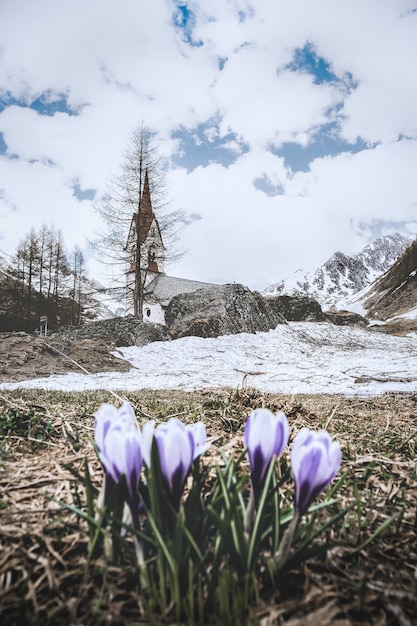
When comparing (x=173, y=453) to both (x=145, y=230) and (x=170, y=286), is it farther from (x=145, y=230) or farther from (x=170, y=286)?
(x=170, y=286)

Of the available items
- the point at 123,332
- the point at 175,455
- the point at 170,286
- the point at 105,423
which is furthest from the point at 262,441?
the point at 170,286

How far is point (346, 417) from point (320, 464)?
241 cm

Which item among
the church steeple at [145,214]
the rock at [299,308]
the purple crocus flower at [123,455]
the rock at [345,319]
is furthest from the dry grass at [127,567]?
the rock at [345,319]

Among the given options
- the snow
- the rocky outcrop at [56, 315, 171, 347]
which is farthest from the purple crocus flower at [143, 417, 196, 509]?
the rocky outcrop at [56, 315, 171, 347]

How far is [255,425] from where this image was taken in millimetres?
A: 747

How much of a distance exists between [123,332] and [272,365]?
639cm

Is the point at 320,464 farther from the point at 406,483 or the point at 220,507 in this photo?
the point at 406,483

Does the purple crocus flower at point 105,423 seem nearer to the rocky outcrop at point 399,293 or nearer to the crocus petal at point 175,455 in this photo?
the crocus petal at point 175,455

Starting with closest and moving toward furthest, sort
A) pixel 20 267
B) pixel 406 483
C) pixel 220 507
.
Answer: pixel 220 507
pixel 406 483
pixel 20 267

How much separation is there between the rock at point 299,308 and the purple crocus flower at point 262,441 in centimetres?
2509

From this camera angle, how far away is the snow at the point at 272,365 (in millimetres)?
6102

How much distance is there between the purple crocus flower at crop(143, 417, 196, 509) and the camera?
697 millimetres

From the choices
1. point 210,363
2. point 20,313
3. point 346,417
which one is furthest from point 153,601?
point 20,313

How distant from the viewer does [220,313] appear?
15.2 meters
